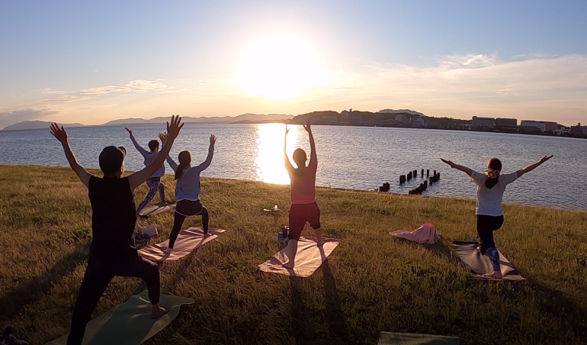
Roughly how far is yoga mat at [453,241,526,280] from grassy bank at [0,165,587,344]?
0.64 ft

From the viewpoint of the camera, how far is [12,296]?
6.11m

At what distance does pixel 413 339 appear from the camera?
4.81 m

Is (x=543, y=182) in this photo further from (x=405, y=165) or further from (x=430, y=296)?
(x=430, y=296)

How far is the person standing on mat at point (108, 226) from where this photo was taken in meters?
4.11

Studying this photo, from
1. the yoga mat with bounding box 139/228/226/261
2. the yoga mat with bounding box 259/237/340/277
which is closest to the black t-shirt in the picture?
the yoga mat with bounding box 259/237/340/277

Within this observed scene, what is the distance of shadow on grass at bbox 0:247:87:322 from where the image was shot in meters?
5.72

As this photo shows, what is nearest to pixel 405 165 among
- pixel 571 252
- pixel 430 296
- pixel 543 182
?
pixel 543 182

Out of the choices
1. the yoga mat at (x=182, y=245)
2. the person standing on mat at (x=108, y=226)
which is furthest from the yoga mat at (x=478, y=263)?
the person standing on mat at (x=108, y=226)

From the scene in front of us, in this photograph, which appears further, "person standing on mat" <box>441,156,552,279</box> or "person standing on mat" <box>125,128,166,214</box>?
"person standing on mat" <box>125,128,166,214</box>

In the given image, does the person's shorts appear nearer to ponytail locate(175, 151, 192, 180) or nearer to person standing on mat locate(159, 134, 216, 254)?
person standing on mat locate(159, 134, 216, 254)

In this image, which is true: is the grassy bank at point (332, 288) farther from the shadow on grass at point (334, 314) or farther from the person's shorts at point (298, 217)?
the person's shorts at point (298, 217)

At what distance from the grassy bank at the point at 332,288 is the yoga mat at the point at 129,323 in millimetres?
165

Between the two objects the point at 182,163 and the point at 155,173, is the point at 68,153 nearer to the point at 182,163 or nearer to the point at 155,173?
the point at 182,163

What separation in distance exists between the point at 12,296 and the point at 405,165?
47946 mm
